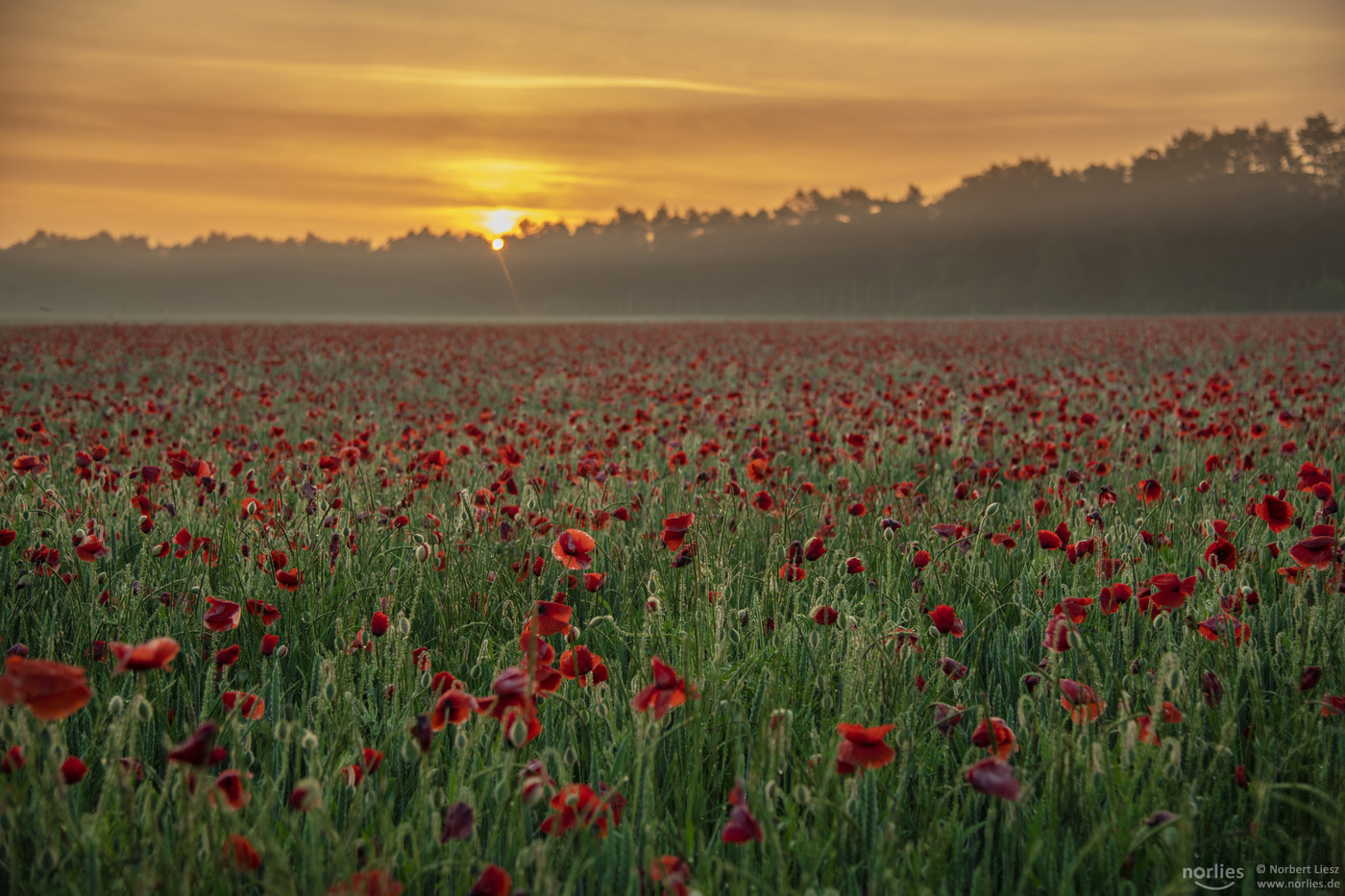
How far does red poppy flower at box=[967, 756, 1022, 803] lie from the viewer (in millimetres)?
1063

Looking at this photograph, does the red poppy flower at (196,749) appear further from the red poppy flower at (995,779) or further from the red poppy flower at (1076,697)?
the red poppy flower at (1076,697)

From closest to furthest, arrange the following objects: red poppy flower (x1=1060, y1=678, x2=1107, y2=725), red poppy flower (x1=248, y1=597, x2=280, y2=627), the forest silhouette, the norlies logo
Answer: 1. the norlies logo
2. red poppy flower (x1=1060, y1=678, x2=1107, y2=725)
3. red poppy flower (x1=248, y1=597, x2=280, y2=627)
4. the forest silhouette

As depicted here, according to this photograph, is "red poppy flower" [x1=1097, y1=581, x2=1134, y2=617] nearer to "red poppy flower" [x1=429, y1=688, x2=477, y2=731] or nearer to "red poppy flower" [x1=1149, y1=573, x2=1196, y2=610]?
"red poppy flower" [x1=1149, y1=573, x2=1196, y2=610]

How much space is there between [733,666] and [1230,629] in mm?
1194

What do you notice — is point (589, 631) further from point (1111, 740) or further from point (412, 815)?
point (1111, 740)

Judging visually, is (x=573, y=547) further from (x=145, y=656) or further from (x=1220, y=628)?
(x=1220, y=628)

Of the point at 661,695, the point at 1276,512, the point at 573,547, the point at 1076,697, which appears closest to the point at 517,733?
the point at 661,695

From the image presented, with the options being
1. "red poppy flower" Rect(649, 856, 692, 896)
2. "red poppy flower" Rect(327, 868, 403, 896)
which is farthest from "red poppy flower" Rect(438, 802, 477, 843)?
"red poppy flower" Rect(649, 856, 692, 896)

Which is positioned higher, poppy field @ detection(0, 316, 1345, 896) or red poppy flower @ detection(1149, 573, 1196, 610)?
red poppy flower @ detection(1149, 573, 1196, 610)

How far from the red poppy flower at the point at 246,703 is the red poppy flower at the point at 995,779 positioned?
130 centimetres

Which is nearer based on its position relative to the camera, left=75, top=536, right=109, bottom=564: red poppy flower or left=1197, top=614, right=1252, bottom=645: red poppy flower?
left=1197, top=614, right=1252, bottom=645: red poppy flower

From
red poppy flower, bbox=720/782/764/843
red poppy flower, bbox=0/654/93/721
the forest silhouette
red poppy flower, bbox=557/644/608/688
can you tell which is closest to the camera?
red poppy flower, bbox=0/654/93/721

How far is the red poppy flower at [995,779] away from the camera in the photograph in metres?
1.06

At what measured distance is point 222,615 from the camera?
1.81 metres
